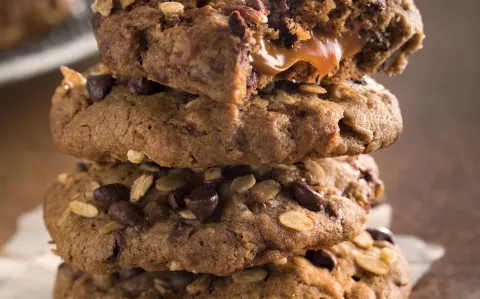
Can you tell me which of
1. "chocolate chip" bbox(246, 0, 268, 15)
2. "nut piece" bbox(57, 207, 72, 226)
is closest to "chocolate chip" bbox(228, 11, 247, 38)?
"chocolate chip" bbox(246, 0, 268, 15)

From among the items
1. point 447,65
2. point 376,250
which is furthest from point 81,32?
point 376,250

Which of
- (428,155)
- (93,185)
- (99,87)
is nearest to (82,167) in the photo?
(93,185)

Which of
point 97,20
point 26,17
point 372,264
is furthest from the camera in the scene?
point 26,17

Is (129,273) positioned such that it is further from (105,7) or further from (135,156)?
(105,7)

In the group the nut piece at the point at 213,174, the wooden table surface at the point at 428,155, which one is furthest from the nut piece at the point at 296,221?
the wooden table surface at the point at 428,155

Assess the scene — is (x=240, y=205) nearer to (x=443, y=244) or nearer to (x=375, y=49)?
(x=375, y=49)

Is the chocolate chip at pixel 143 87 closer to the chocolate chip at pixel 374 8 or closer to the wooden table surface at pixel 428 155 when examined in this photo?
the chocolate chip at pixel 374 8

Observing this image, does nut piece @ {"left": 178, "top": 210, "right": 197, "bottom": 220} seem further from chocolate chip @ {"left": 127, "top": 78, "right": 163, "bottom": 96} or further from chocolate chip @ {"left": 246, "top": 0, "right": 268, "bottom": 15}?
chocolate chip @ {"left": 246, "top": 0, "right": 268, "bottom": 15}

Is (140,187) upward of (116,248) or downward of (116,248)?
upward
